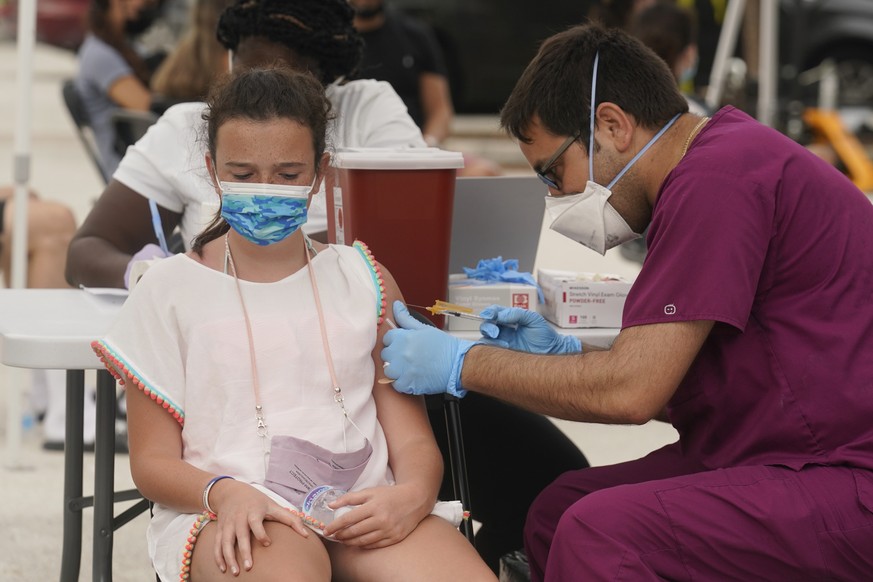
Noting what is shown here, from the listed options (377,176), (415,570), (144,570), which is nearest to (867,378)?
(415,570)

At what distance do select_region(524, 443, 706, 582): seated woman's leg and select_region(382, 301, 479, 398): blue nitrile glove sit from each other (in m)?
0.35

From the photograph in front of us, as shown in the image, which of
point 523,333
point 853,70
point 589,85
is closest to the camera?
point 589,85

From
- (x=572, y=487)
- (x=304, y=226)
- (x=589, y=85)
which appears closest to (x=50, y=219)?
(x=304, y=226)

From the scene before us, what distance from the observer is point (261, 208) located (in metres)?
2.17

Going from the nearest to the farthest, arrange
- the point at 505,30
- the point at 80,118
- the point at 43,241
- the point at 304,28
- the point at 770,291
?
the point at 770,291, the point at 304,28, the point at 43,241, the point at 80,118, the point at 505,30

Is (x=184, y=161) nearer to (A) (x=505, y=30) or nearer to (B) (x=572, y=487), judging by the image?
(B) (x=572, y=487)

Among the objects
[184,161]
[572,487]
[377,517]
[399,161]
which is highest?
[399,161]

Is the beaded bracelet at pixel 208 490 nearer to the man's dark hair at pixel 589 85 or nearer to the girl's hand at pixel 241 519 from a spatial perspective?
the girl's hand at pixel 241 519

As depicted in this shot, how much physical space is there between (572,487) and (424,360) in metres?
0.47

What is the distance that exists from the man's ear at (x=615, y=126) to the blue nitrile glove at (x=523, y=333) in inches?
14.0

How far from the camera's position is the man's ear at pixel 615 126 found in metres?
2.21

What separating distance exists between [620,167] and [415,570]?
800 millimetres

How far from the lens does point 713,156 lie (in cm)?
205

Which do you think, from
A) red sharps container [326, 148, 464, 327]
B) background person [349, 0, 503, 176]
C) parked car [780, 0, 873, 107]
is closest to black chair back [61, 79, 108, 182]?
background person [349, 0, 503, 176]
